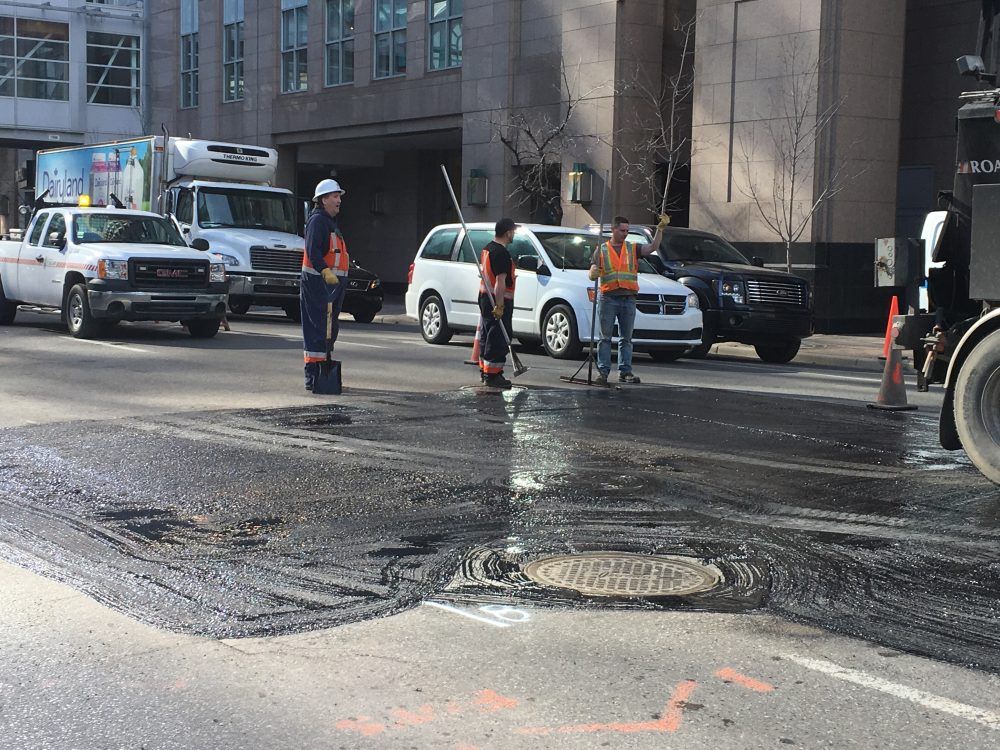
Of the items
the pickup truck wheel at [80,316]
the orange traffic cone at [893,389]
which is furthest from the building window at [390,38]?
the orange traffic cone at [893,389]

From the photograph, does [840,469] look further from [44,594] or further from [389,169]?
[389,169]

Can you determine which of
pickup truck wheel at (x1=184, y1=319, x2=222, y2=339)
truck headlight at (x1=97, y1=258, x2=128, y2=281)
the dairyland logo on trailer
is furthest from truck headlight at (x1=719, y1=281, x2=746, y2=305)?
the dairyland logo on trailer

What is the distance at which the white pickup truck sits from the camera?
58.3 feet

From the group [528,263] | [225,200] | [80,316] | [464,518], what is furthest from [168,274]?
[464,518]

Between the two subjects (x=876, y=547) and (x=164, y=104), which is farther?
(x=164, y=104)

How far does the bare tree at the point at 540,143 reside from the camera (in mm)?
29453

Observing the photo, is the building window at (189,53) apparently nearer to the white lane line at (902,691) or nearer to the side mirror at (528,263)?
the side mirror at (528,263)

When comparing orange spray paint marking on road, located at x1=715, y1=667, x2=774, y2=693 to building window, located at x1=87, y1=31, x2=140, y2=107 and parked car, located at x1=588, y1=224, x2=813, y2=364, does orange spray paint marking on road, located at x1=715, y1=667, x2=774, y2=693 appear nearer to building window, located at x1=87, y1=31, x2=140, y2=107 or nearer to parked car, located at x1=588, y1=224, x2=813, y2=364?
parked car, located at x1=588, y1=224, x2=813, y2=364

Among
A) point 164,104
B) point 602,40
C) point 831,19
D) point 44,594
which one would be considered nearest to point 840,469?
point 44,594

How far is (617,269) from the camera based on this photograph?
1361 centimetres

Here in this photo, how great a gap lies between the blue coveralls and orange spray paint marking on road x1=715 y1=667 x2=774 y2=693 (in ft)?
26.6

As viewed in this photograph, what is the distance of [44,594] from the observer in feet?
17.6

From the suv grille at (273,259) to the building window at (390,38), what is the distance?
12488mm

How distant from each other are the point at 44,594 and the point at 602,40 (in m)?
24.9
